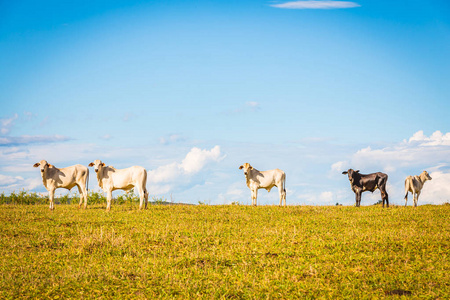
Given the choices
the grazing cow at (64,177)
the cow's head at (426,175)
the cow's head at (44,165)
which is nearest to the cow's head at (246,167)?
the grazing cow at (64,177)

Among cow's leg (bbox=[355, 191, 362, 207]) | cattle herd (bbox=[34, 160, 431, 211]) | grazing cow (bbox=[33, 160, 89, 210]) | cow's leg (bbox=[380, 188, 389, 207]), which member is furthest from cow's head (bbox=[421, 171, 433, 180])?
grazing cow (bbox=[33, 160, 89, 210])

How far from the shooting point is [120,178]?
85.7 feet

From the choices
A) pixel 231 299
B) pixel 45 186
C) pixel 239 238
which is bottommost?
pixel 231 299

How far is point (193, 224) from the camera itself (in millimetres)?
18578

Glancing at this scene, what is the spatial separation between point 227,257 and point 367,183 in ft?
63.6

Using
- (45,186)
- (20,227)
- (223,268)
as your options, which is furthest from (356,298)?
(45,186)

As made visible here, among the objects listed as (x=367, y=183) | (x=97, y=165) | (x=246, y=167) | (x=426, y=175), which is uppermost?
(x=246, y=167)

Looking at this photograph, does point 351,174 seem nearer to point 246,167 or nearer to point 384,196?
point 384,196

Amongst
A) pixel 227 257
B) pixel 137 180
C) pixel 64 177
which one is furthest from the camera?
pixel 64 177

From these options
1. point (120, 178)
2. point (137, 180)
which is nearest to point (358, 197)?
point (137, 180)

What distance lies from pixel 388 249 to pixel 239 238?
5188 mm

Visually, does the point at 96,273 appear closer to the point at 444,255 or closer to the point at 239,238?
the point at 239,238

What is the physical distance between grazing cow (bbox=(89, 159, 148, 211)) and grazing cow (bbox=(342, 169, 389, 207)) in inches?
571

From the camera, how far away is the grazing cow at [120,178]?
2580 centimetres
